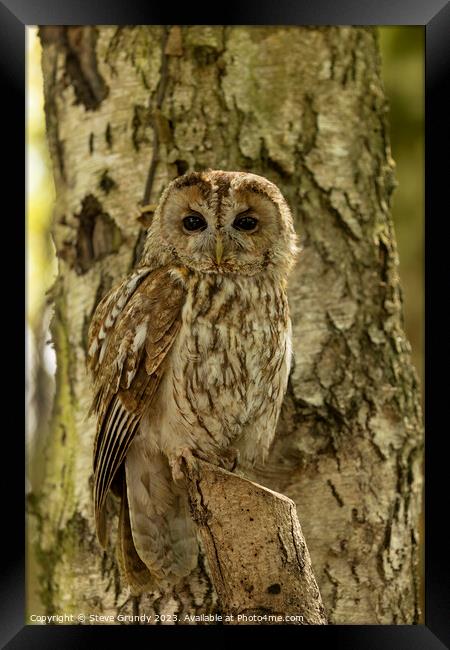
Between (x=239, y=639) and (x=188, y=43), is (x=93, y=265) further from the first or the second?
(x=239, y=639)

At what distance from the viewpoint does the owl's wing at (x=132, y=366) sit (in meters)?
2.77

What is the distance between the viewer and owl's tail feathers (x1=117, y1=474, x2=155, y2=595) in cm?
298

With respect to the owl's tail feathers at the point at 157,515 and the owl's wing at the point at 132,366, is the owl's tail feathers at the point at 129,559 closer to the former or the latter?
the owl's tail feathers at the point at 157,515

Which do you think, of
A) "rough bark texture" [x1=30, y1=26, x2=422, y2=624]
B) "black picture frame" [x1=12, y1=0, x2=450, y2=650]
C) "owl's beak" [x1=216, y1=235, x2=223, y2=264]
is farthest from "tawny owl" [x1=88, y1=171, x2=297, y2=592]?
"black picture frame" [x1=12, y1=0, x2=450, y2=650]

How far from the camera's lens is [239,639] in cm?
254

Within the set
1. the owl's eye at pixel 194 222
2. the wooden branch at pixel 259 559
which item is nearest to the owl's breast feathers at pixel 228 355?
Result: the owl's eye at pixel 194 222

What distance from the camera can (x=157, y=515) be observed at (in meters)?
2.97

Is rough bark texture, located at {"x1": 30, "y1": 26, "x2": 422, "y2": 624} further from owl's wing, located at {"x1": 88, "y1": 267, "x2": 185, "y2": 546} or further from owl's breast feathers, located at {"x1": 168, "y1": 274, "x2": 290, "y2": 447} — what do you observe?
owl's wing, located at {"x1": 88, "y1": 267, "x2": 185, "y2": 546}

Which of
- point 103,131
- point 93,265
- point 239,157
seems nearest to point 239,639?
point 93,265

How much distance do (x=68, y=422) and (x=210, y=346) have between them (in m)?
0.90

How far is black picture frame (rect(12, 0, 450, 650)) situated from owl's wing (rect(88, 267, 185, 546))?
0.30 meters
